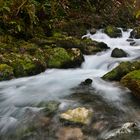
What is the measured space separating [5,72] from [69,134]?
12.0ft

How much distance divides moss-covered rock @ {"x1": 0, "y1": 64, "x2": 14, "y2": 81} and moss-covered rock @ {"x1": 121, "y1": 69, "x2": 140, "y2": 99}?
9.72 ft

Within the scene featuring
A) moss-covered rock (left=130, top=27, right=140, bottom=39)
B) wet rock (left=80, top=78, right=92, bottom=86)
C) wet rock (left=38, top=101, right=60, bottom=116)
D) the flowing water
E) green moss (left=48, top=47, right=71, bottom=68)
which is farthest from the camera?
moss-covered rock (left=130, top=27, right=140, bottom=39)

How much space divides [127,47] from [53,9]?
3.43 meters

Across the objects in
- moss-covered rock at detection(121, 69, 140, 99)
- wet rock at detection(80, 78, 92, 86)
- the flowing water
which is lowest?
the flowing water

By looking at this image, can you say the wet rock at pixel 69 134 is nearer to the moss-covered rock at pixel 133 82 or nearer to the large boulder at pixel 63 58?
the moss-covered rock at pixel 133 82

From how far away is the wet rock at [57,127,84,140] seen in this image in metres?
5.64

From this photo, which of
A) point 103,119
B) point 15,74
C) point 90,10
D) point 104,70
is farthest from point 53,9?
point 103,119

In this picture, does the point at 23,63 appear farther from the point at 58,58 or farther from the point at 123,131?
the point at 123,131

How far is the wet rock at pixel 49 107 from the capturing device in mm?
6543

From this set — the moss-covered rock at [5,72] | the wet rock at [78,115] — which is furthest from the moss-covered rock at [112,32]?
the wet rock at [78,115]

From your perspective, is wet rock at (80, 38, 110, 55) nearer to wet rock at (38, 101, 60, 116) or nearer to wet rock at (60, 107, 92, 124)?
wet rock at (38, 101, 60, 116)

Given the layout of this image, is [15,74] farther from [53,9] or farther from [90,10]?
[90,10]

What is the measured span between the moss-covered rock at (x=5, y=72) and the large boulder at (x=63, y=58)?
1353mm

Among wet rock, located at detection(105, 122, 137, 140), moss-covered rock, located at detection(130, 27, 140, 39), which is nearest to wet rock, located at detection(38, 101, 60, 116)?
wet rock, located at detection(105, 122, 137, 140)
